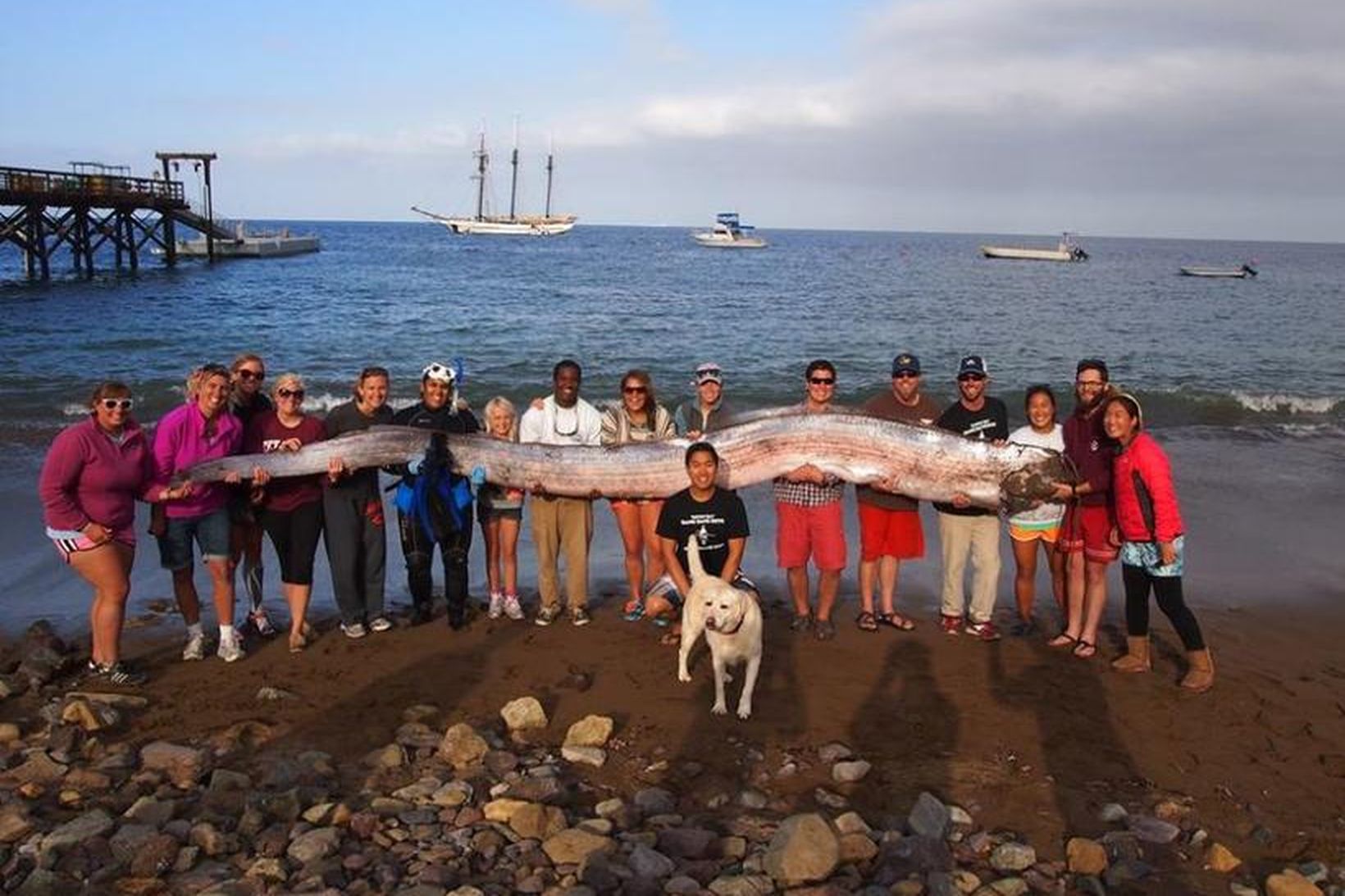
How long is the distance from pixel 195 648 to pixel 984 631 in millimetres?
5555

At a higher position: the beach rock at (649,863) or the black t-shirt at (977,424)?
the black t-shirt at (977,424)

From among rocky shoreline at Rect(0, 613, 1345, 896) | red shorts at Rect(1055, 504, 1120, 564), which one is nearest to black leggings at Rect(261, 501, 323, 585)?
rocky shoreline at Rect(0, 613, 1345, 896)

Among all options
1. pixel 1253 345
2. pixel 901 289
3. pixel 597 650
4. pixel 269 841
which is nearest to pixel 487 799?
pixel 269 841

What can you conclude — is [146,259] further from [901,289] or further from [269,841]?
[269,841]

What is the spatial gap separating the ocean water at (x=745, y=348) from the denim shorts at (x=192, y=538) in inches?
72.5

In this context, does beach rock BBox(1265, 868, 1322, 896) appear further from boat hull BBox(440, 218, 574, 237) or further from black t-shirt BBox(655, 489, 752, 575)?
boat hull BBox(440, 218, 574, 237)

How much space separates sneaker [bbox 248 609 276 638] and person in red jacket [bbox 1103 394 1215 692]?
601 centimetres

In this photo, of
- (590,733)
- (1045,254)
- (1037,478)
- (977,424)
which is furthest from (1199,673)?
(1045,254)

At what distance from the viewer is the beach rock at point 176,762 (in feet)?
17.2

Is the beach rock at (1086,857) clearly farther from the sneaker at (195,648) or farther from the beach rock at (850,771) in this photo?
the sneaker at (195,648)

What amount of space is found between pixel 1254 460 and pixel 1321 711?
380 inches

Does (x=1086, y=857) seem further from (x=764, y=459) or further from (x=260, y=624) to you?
(x=260, y=624)

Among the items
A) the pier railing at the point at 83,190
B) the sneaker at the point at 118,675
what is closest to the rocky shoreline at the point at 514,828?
the sneaker at the point at 118,675

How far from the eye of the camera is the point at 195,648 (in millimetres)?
6977
